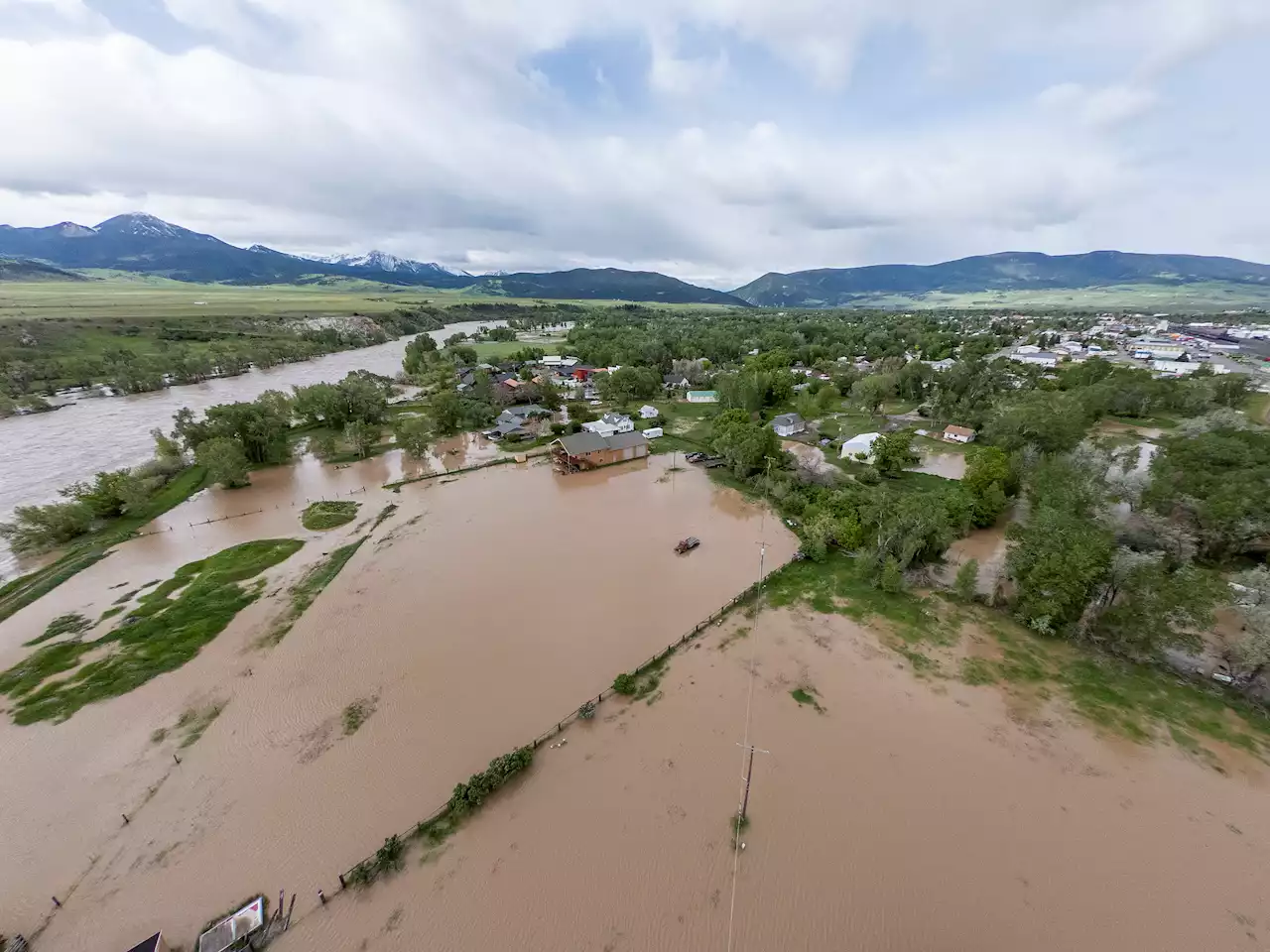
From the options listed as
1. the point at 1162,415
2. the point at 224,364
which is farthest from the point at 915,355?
the point at 224,364

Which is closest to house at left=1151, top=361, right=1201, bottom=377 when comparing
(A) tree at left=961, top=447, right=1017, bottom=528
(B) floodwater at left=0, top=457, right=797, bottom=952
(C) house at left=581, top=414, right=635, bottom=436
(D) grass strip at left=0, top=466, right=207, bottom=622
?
(A) tree at left=961, top=447, right=1017, bottom=528

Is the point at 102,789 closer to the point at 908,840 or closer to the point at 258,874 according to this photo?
the point at 258,874

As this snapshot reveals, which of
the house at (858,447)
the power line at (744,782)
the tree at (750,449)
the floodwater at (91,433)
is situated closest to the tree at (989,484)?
the house at (858,447)

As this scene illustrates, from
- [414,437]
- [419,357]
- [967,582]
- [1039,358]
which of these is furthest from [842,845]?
[1039,358]

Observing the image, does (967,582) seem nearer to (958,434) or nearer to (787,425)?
(787,425)

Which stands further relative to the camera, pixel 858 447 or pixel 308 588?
pixel 858 447

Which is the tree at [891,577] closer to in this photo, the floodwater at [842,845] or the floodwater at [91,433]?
the floodwater at [842,845]
